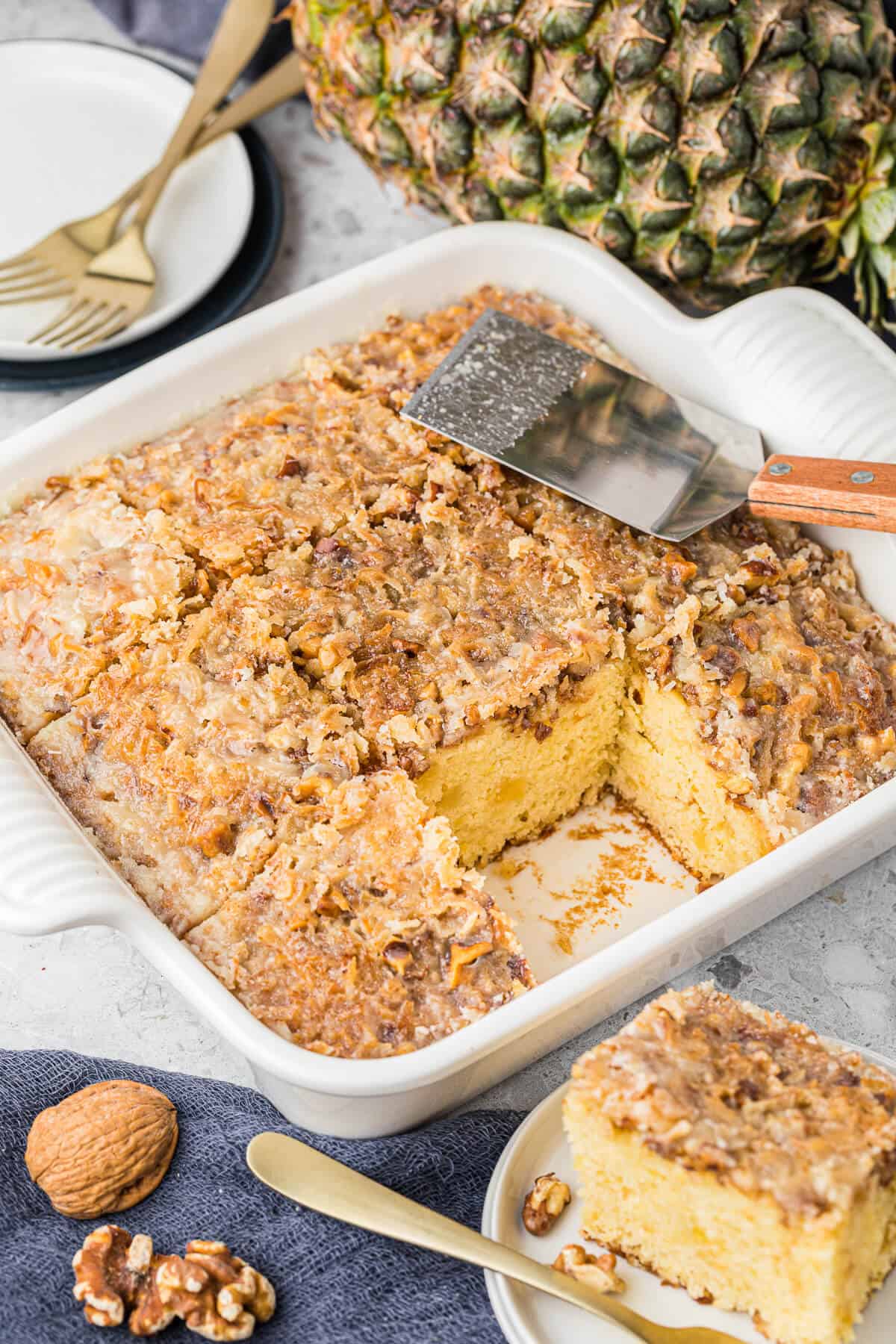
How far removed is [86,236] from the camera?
13.0 ft

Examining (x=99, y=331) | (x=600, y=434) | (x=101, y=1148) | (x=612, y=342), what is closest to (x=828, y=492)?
(x=600, y=434)

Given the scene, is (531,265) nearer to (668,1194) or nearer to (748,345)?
(748,345)

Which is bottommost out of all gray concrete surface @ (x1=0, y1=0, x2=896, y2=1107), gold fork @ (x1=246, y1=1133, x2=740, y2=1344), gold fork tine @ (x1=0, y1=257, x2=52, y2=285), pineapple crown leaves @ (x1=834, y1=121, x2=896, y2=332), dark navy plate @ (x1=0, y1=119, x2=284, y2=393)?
gray concrete surface @ (x1=0, y1=0, x2=896, y2=1107)

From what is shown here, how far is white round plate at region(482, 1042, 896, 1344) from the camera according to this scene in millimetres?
2420

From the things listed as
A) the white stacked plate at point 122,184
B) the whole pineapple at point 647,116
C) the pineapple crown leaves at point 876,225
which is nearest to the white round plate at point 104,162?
the white stacked plate at point 122,184

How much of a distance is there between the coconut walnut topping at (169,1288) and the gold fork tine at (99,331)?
225 centimetres

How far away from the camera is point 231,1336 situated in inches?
94.7

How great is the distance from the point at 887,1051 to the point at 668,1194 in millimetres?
797

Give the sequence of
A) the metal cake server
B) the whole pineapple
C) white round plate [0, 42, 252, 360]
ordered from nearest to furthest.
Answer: the metal cake server < the whole pineapple < white round plate [0, 42, 252, 360]

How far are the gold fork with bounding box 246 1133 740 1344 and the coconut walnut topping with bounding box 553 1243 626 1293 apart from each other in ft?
0.10

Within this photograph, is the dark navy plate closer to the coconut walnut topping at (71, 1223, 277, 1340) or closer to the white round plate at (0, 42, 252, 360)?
the white round plate at (0, 42, 252, 360)

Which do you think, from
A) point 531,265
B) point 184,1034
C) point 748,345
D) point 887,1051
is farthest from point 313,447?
point 887,1051

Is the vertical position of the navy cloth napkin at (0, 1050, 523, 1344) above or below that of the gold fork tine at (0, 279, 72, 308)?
below

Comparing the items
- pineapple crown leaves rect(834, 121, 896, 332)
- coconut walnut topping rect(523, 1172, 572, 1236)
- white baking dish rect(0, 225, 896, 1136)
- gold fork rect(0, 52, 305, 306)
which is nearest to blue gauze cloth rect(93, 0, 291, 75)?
gold fork rect(0, 52, 305, 306)
